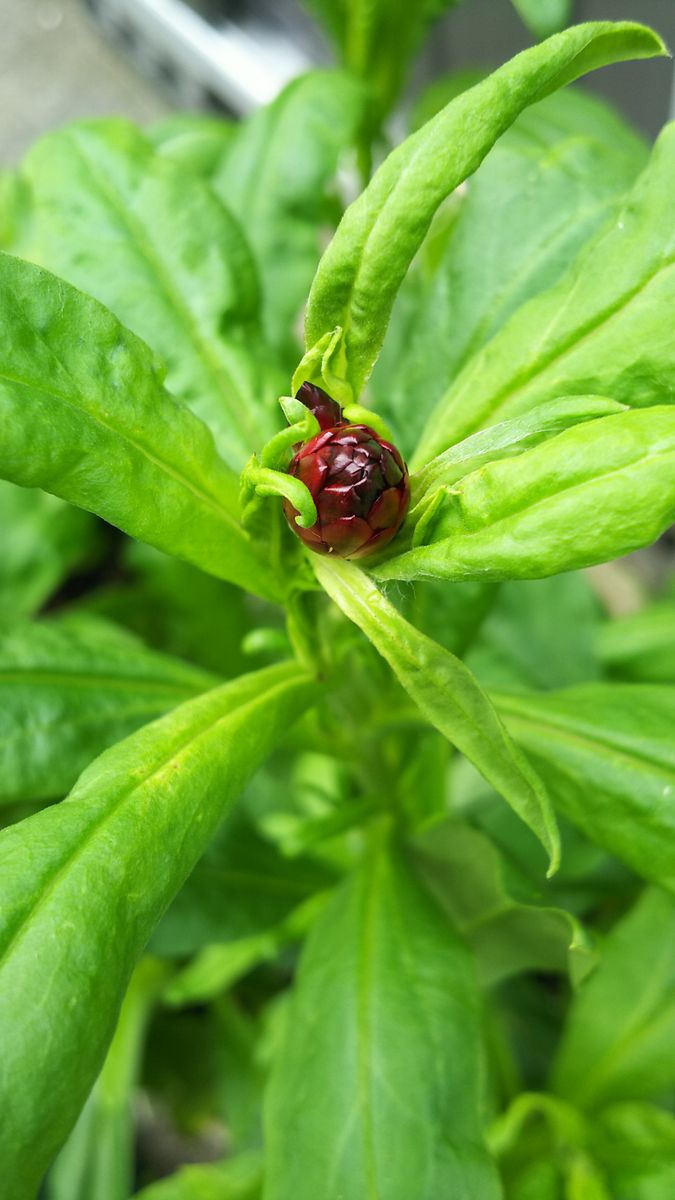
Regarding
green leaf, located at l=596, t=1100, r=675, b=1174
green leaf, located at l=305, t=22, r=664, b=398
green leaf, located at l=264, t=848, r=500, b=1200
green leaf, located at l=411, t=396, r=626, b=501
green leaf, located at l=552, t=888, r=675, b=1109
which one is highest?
green leaf, located at l=305, t=22, r=664, b=398

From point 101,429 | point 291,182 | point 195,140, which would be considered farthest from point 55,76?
point 101,429

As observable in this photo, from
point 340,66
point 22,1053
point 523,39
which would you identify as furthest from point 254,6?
point 22,1053

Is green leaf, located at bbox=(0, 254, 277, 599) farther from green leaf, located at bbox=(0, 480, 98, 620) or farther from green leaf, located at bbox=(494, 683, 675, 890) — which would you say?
green leaf, located at bbox=(0, 480, 98, 620)

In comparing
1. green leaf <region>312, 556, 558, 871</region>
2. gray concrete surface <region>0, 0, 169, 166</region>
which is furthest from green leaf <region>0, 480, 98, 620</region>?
gray concrete surface <region>0, 0, 169, 166</region>

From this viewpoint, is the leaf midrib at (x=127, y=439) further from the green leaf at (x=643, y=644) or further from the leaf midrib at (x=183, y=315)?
the green leaf at (x=643, y=644)

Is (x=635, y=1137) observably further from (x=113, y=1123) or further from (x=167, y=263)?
(x=167, y=263)

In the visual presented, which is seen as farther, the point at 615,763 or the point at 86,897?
the point at 615,763
